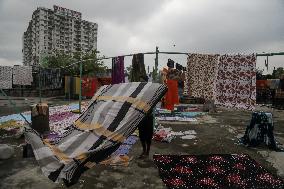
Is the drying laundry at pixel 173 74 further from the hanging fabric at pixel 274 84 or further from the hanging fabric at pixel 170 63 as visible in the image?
the hanging fabric at pixel 274 84

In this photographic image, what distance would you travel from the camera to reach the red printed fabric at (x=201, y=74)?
903cm

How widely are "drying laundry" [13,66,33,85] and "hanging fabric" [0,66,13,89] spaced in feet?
1.21

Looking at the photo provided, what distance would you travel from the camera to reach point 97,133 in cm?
466

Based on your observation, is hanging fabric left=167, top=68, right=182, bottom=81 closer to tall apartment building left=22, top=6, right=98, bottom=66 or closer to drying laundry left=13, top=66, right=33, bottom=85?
drying laundry left=13, top=66, right=33, bottom=85

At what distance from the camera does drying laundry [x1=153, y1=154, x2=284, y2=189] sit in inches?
214

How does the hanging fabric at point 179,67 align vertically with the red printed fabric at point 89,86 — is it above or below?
above

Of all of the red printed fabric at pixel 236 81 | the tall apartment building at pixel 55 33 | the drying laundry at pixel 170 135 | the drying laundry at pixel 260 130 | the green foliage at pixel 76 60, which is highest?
the tall apartment building at pixel 55 33

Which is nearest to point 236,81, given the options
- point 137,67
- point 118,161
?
point 137,67

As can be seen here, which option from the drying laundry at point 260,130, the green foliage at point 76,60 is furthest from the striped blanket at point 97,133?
the green foliage at point 76,60

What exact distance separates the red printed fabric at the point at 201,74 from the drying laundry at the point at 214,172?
101 inches

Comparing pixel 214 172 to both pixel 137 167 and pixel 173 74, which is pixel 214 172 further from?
pixel 173 74

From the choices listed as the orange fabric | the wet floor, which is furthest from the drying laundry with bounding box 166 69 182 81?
the wet floor

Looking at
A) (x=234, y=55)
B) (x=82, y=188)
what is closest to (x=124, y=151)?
(x=82, y=188)

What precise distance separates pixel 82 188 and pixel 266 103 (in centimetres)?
2300
